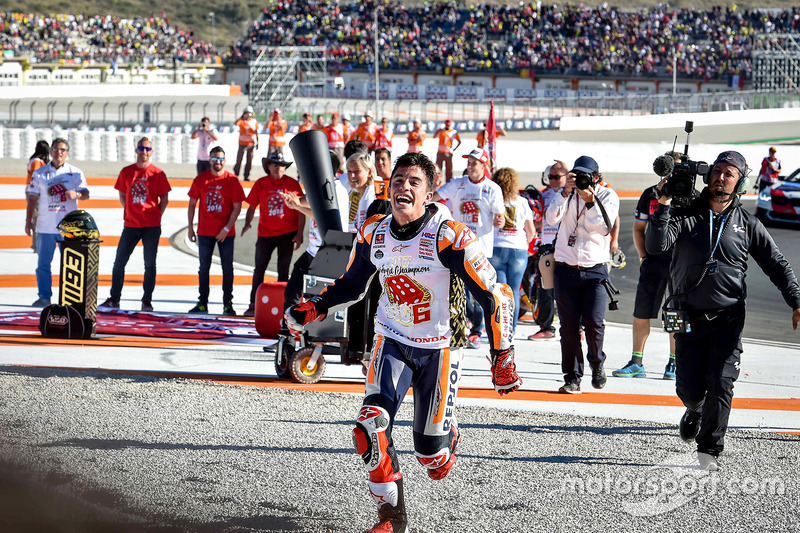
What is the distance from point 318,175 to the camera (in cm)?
905

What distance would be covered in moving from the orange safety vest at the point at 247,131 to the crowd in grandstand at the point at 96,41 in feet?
135

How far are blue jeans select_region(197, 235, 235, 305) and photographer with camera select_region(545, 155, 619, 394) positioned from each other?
179 inches

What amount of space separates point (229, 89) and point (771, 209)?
43.9m

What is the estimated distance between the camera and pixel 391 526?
17.1 feet

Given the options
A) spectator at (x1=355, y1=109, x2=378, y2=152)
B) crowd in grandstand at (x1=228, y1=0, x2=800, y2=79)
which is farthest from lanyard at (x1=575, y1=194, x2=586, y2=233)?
crowd in grandstand at (x1=228, y1=0, x2=800, y2=79)

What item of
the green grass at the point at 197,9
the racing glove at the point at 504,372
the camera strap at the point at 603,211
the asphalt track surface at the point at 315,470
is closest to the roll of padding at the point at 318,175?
the asphalt track surface at the point at 315,470

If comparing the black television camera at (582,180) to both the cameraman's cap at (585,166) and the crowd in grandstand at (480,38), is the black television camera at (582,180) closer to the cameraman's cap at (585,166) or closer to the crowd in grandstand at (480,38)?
the cameraman's cap at (585,166)

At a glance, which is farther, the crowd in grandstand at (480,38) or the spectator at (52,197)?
the crowd in grandstand at (480,38)

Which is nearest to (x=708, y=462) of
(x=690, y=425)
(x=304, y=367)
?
(x=690, y=425)

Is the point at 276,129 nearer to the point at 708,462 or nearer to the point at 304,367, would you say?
the point at 304,367

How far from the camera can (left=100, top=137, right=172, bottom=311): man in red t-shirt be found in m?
12.0

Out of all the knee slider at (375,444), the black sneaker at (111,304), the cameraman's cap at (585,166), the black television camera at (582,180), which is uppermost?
the cameraman's cap at (585,166)

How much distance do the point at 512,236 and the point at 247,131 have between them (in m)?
15.7

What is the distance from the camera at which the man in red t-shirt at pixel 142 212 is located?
1202 cm
